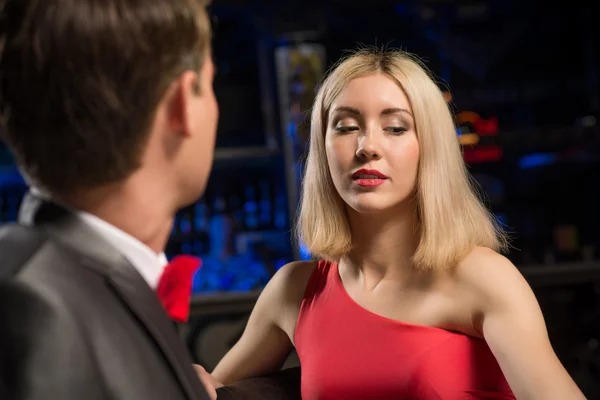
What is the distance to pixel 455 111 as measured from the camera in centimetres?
447

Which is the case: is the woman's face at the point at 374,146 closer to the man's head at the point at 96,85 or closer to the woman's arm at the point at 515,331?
the woman's arm at the point at 515,331

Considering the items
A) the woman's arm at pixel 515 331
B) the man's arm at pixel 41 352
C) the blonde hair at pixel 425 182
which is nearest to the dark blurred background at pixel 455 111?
the blonde hair at pixel 425 182

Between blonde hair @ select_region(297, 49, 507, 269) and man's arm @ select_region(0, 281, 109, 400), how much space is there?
1081mm

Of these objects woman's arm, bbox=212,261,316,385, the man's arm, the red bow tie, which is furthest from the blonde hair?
the man's arm

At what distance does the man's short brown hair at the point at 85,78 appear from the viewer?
2.73 feet

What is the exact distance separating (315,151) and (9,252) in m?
1.19

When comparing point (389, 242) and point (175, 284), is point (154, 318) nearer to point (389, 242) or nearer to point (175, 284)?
point (175, 284)

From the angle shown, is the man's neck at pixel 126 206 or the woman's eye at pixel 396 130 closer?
the man's neck at pixel 126 206

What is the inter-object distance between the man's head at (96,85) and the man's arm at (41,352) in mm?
172

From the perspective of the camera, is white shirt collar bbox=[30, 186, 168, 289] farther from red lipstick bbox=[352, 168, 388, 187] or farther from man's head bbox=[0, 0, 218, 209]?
red lipstick bbox=[352, 168, 388, 187]

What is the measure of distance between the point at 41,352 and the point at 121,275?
142mm

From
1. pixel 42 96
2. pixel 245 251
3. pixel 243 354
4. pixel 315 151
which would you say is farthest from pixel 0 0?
pixel 245 251

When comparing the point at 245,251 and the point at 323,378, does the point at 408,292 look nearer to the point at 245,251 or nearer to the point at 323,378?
the point at 323,378

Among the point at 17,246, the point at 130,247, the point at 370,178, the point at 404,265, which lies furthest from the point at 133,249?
the point at 404,265
